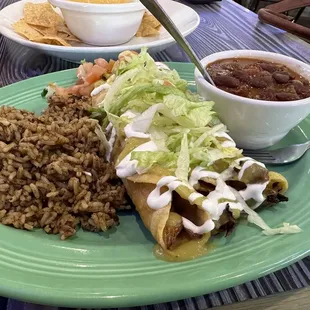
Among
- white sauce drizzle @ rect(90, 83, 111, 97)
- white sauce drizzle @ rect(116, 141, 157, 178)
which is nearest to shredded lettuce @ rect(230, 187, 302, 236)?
white sauce drizzle @ rect(116, 141, 157, 178)

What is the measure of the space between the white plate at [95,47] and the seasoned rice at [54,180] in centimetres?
77

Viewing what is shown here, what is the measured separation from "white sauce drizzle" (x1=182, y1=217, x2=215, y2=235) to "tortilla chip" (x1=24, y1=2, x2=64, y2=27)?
5.18ft

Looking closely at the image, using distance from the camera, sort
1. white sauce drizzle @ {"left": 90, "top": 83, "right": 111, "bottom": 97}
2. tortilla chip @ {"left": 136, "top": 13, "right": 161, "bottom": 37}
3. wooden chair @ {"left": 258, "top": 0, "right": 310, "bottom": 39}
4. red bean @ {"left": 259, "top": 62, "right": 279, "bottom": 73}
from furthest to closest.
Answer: wooden chair @ {"left": 258, "top": 0, "right": 310, "bottom": 39}
tortilla chip @ {"left": 136, "top": 13, "right": 161, "bottom": 37}
white sauce drizzle @ {"left": 90, "top": 83, "right": 111, "bottom": 97}
red bean @ {"left": 259, "top": 62, "right": 279, "bottom": 73}

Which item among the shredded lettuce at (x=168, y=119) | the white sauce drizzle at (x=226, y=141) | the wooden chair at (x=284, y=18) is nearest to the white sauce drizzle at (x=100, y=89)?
the shredded lettuce at (x=168, y=119)

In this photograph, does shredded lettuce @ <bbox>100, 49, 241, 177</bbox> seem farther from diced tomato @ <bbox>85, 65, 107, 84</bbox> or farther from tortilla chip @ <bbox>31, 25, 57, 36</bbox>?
tortilla chip @ <bbox>31, 25, 57, 36</bbox>

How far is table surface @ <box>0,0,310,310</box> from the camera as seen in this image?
995 millimetres

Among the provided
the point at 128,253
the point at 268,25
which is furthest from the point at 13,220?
the point at 268,25

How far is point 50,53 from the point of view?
1996 mm

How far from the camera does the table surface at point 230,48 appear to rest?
39.2 inches

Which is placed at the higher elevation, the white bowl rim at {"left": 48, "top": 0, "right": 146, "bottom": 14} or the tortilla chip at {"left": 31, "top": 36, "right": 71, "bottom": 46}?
the white bowl rim at {"left": 48, "top": 0, "right": 146, "bottom": 14}

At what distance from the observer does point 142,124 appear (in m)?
1.24

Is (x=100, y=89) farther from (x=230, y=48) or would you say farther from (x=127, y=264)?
(x=230, y=48)

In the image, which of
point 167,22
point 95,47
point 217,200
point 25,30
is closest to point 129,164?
point 217,200

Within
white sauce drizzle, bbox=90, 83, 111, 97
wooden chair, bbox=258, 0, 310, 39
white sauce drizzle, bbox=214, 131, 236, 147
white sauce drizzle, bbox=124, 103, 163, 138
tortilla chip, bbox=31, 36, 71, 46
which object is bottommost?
tortilla chip, bbox=31, 36, 71, 46
